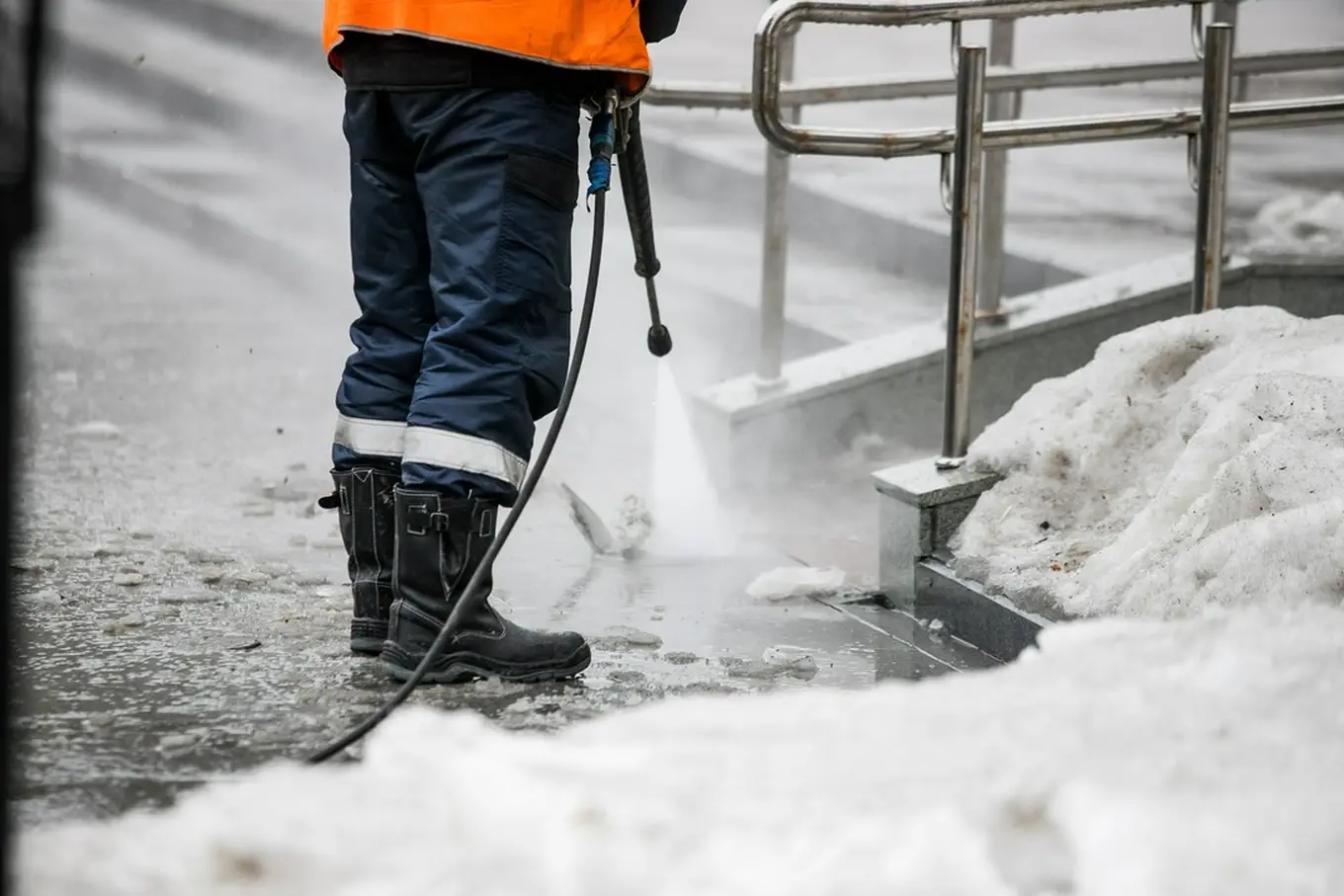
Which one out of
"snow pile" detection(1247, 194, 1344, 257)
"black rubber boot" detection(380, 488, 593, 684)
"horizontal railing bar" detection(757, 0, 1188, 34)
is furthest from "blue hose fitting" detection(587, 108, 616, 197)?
"snow pile" detection(1247, 194, 1344, 257)

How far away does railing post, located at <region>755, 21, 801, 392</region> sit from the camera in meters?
5.12

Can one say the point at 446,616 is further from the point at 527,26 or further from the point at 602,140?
the point at 527,26

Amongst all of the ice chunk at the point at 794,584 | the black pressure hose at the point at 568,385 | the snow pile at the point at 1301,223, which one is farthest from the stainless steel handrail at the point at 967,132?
the snow pile at the point at 1301,223

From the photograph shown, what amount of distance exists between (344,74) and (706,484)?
182 centimetres

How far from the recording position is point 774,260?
203 inches

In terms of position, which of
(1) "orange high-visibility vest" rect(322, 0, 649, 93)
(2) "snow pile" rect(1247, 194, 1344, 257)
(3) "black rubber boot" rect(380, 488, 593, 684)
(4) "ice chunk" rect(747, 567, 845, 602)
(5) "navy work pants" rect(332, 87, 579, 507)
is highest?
(1) "orange high-visibility vest" rect(322, 0, 649, 93)

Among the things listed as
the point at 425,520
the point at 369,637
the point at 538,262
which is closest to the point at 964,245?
the point at 538,262

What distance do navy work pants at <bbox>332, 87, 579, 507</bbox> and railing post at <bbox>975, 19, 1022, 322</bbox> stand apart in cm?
214

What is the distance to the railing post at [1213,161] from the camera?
390 centimetres

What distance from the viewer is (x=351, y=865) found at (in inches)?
74.4

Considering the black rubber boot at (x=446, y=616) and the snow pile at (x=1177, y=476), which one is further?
the black rubber boot at (x=446, y=616)

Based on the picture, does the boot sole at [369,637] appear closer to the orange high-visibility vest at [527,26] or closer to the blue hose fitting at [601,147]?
the blue hose fitting at [601,147]

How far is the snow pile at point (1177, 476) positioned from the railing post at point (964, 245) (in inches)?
3.2

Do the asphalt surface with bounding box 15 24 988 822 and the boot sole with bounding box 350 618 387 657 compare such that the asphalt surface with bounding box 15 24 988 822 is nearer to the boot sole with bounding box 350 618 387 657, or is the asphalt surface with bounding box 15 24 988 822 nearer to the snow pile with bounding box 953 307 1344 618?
the boot sole with bounding box 350 618 387 657
